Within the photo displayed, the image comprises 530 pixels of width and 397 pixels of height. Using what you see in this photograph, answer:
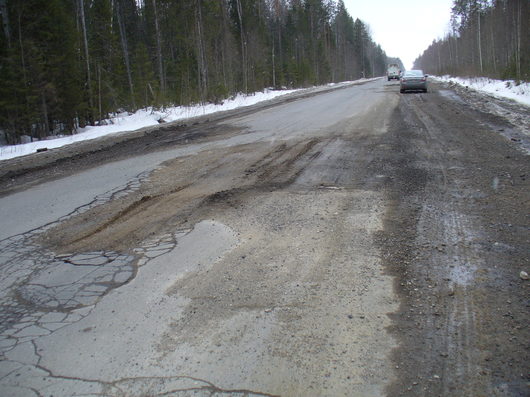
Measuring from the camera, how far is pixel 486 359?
249 centimetres

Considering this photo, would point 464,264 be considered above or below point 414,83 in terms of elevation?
below

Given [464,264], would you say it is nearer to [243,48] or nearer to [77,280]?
[77,280]

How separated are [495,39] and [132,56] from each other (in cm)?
4642

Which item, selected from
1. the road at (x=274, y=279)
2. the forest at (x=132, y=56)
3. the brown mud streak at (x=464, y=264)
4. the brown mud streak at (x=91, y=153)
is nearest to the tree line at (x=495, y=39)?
the forest at (x=132, y=56)

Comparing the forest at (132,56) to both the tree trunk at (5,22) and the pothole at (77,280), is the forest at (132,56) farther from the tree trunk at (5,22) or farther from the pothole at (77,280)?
the pothole at (77,280)

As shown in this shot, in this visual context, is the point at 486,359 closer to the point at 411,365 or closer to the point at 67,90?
the point at 411,365

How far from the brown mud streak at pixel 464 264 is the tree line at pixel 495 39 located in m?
24.8

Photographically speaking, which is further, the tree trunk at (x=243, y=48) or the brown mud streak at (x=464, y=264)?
the tree trunk at (x=243, y=48)

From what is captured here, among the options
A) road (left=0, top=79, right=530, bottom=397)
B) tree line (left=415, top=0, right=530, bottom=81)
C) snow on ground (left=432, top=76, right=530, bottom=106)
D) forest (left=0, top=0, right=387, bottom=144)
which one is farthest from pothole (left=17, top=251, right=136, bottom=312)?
tree line (left=415, top=0, right=530, bottom=81)

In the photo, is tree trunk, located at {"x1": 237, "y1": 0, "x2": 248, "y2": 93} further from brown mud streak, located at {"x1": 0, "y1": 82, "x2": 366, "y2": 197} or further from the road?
the road

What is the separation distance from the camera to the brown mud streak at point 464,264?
2.41 m

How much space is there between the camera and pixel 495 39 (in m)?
54.6

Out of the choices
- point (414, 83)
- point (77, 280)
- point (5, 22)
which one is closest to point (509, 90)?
point (414, 83)

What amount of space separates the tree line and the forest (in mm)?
20753
